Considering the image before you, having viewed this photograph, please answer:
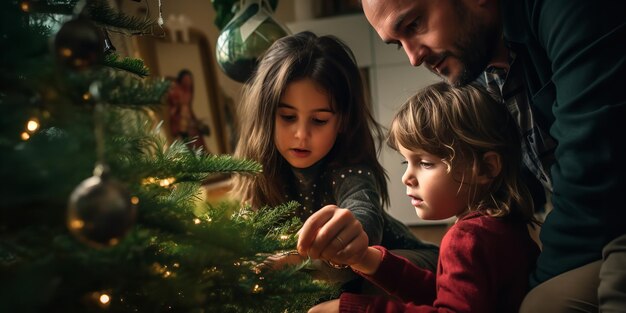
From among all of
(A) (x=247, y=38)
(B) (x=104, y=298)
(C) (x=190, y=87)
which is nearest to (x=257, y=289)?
(B) (x=104, y=298)

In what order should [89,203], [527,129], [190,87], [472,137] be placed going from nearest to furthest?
[89,203] → [472,137] → [527,129] → [190,87]

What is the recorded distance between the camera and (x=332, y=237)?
0.81 meters

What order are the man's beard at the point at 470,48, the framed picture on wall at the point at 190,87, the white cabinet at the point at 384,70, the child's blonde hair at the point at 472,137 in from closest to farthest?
1. the child's blonde hair at the point at 472,137
2. the man's beard at the point at 470,48
3. the framed picture on wall at the point at 190,87
4. the white cabinet at the point at 384,70

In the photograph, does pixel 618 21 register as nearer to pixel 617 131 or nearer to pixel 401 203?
pixel 617 131

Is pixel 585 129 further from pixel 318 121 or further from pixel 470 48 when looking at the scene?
pixel 318 121

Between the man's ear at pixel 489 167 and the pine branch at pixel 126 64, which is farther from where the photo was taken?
the man's ear at pixel 489 167

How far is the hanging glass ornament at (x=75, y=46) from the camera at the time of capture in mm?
418

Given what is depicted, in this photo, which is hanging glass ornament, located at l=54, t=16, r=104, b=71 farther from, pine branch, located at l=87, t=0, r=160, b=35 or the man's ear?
the man's ear

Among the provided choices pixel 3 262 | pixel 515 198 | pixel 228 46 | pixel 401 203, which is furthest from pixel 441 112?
pixel 401 203

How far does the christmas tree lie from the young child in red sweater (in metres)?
0.31

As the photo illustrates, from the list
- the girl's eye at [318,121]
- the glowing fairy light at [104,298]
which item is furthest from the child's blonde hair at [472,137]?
the glowing fairy light at [104,298]

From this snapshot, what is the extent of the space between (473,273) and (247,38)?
2.66 feet

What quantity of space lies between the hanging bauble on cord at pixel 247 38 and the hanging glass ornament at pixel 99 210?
1.01 m

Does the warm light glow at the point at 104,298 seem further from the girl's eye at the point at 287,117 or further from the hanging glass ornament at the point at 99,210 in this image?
the girl's eye at the point at 287,117
